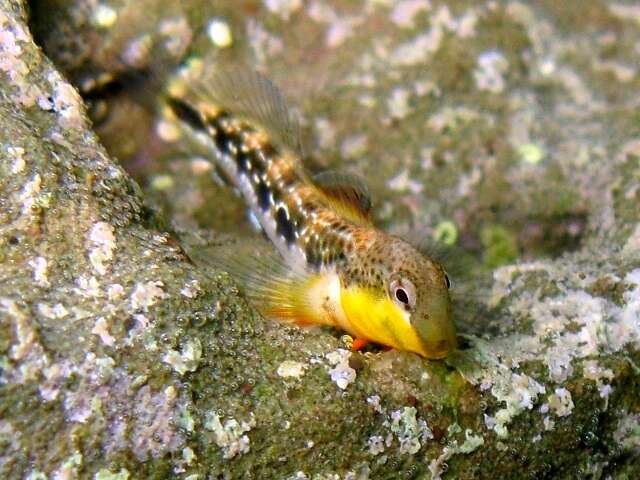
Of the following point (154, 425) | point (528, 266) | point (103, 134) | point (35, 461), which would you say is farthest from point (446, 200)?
point (35, 461)

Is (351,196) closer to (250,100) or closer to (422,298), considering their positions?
(422,298)

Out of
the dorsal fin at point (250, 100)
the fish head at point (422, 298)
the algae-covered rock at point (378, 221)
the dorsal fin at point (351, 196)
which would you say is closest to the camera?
the algae-covered rock at point (378, 221)

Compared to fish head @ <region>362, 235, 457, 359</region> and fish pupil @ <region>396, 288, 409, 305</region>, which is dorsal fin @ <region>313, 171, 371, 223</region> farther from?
fish pupil @ <region>396, 288, 409, 305</region>

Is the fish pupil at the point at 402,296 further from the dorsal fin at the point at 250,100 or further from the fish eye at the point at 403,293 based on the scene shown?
the dorsal fin at the point at 250,100

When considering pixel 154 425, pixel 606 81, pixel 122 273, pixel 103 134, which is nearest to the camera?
pixel 154 425

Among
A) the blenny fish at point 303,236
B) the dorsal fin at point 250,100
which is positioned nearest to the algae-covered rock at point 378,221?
the blenny fish at point 303,236

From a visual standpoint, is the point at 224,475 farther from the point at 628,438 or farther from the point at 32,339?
the point at 628,438
